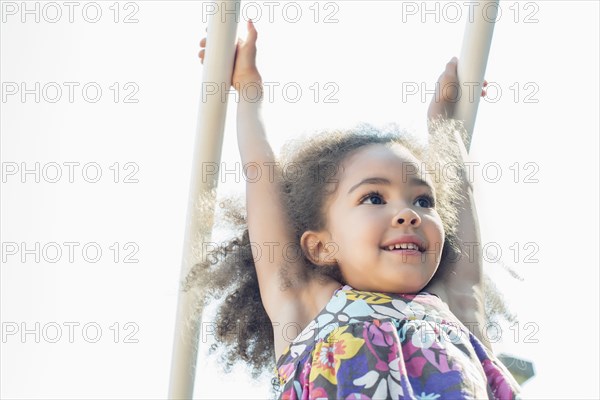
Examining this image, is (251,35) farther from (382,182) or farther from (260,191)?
(382,182)

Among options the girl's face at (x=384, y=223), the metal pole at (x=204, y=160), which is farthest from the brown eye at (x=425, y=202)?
the metal pole at (x=204, y=160)

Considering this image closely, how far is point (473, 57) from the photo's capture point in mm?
2260

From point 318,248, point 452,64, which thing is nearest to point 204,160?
point 318,248

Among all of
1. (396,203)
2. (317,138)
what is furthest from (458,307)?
(317,138)

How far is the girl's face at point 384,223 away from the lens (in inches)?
77.8

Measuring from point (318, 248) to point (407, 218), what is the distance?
8.8 inches

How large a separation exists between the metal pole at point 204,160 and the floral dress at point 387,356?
21 cm

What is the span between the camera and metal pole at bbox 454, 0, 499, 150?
2209 millimetres

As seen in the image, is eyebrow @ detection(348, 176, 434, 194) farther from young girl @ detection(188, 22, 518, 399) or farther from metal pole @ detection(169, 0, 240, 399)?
metal pole @ detection(169, 0, 240, 399)

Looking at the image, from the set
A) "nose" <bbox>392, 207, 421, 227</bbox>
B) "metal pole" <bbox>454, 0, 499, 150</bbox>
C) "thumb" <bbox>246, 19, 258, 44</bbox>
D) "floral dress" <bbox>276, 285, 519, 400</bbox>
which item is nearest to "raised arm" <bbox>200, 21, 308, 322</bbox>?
"thumb" <bbox>246, 19, 258, 44</bbox>

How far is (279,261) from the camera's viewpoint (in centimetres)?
212

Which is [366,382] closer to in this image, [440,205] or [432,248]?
[432,248]

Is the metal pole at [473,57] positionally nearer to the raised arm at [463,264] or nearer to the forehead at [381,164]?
the raised arm at [463,264]

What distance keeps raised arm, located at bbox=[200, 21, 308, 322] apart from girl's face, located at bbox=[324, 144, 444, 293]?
0.10 metres
